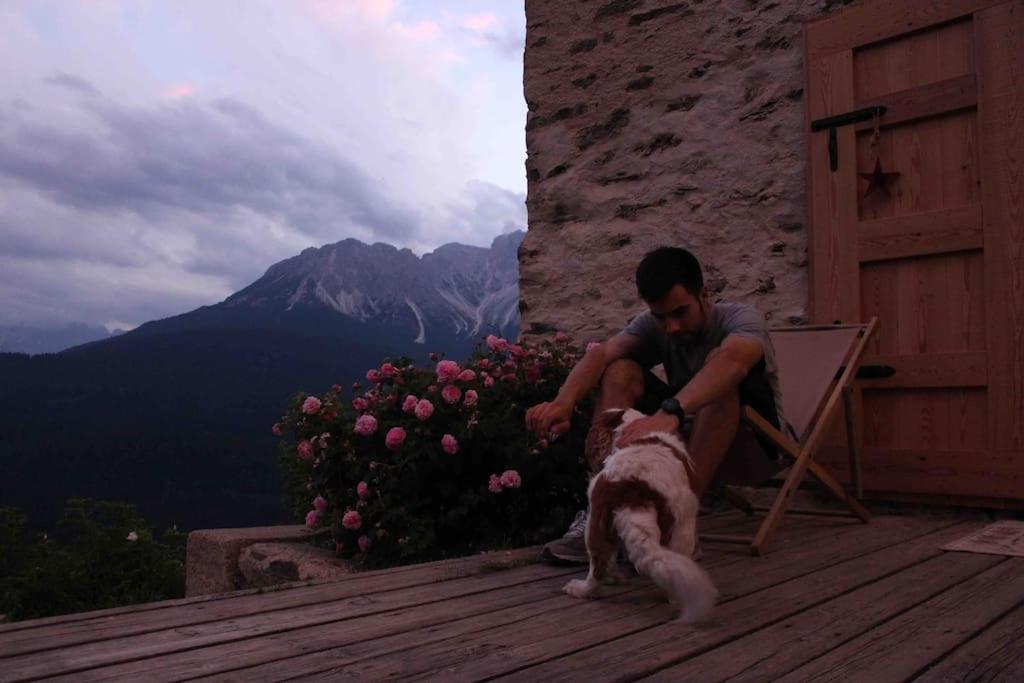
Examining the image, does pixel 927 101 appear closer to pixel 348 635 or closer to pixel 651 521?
pixel 651 521

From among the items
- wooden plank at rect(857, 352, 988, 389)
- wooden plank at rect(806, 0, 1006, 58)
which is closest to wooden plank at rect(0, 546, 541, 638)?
wooden plank at rect(857, 352, 988, 389)

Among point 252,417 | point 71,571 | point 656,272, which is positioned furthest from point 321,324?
point 656,272

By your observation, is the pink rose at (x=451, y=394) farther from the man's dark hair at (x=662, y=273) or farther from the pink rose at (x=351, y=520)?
the man's dark hair at (x=662, y=273)

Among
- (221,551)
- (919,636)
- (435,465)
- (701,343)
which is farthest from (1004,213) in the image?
(221,551)

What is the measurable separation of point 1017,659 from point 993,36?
110 inches

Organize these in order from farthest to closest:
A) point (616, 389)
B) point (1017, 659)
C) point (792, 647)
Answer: point (616, 389)
point (792, 647)
point (1017, 659)

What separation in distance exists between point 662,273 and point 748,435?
0.69 meters

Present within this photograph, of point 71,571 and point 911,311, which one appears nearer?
point 911,311

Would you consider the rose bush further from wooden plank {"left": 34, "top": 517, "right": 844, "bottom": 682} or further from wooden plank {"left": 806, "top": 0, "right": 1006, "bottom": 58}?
wooden plank {"left": 806, "top": 0, "right": 1006, "bottom": 58}

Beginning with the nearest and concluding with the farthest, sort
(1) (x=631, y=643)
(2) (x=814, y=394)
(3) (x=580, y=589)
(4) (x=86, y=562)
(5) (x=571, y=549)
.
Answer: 1. (1) (x=631, y=643)
2. (3) (x=580, y=589)
3. (5) (x=571, y=549)
4. (2) (x=814, y=394)
5. (4) (x=86, y=562)

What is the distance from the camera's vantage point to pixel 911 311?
358 centimetres

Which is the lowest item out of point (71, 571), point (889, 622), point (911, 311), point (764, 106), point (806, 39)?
point (71, 571)

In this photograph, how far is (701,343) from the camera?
2.75m

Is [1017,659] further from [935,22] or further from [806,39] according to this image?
[806,39]
